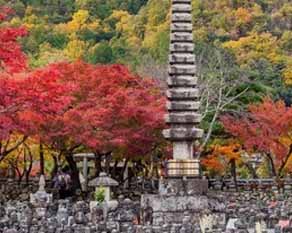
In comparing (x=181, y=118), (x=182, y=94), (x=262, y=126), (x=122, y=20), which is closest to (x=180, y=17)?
(x=182, y=94)

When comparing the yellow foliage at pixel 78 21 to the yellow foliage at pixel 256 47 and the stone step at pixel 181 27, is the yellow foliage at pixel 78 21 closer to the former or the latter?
the yellow foliage at pixel 256 47

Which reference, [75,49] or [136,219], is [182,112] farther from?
[75,49]

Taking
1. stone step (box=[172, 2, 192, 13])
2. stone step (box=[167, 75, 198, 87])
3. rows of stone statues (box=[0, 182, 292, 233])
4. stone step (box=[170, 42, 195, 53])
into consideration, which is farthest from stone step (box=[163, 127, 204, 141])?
stone step (box=[172, 2, 192, 13])

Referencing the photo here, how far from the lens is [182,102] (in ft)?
90.3

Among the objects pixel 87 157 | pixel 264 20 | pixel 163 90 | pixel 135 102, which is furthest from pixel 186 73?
pixel 264 20

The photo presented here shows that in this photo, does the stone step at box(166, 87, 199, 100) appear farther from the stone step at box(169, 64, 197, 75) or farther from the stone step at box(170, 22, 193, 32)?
the stone step at box(170, 22, 193, 32)

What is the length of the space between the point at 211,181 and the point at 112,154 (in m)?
4.83

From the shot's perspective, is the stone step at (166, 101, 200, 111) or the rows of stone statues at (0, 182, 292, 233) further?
the stone step at (166, 101, 200, 111)

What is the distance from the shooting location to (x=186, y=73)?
27.7m

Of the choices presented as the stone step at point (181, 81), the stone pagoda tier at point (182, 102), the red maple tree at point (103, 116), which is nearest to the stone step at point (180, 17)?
the stone pagoda tier at point (182, 102)

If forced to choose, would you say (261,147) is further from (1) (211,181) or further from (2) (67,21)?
(2) (67,21)

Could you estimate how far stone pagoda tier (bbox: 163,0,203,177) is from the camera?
27219 millimetres

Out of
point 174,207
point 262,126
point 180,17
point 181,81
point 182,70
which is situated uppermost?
point 180,17

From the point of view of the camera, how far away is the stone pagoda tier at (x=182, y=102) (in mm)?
27219
